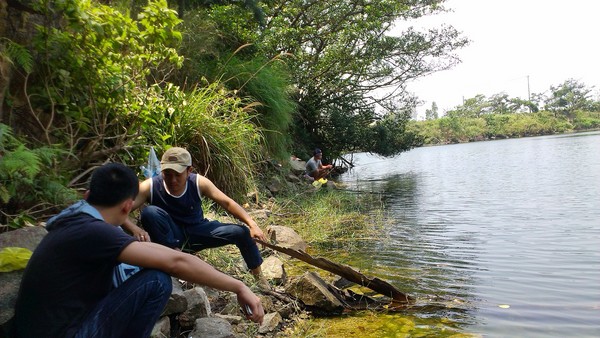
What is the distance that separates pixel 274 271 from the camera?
4371 millimetres

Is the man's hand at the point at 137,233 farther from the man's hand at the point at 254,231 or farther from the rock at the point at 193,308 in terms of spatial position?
the man's hand at the point at 254,231

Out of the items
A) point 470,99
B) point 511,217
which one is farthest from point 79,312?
point 470,99

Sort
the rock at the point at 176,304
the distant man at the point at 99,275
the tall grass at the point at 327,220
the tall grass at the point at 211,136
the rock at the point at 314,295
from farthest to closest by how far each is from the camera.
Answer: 1. the tall grass at the point at 327,220
2. the tall grass at the point at 211,136
3. the rock at the point at 314,295
4. the rock at the point at 176,304
5. the distant man at the point at 99,275

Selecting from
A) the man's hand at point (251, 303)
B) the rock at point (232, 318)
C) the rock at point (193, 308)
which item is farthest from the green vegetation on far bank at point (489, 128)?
the man's hand at point (251, 303)

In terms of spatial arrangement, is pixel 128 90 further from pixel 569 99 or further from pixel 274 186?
pixel 569 99

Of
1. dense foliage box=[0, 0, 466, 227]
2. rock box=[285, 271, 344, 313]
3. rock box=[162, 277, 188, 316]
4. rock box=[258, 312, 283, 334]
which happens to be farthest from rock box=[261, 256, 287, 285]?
dense foliage box=[0, 0, 466, 227]

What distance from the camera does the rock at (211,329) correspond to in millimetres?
2785

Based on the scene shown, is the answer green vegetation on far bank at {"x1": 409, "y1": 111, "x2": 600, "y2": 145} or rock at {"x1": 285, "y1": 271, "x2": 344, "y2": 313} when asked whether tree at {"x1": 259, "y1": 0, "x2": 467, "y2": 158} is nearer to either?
rock at {"x1": 285, "y1": 271, "x2": 344, "y2": 313}

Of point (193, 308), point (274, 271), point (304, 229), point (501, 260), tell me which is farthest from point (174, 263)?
point (304, 229)

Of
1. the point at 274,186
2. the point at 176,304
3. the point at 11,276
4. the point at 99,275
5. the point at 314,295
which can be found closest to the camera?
the point at 99,275

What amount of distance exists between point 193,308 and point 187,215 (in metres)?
0.92

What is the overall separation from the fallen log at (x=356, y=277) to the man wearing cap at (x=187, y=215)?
31cm

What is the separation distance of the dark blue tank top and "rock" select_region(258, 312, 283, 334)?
40.4 inches

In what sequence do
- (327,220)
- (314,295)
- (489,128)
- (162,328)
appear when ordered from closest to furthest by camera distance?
(162,328) → (314,295) → (327,220) → (489,128)
